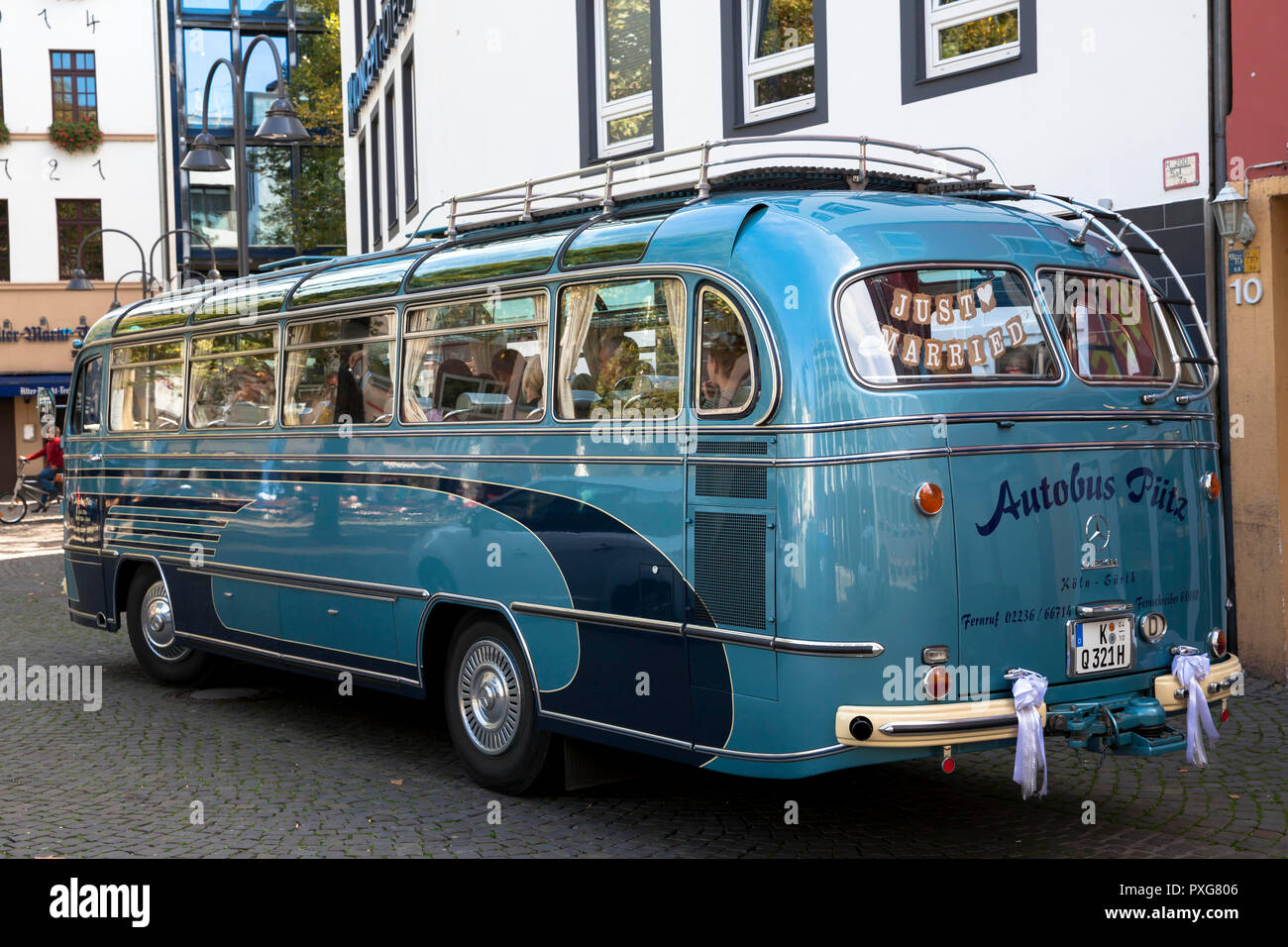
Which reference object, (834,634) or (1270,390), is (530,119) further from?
(834,634)

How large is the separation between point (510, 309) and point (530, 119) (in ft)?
33.2

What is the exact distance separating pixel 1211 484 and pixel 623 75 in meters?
10.3

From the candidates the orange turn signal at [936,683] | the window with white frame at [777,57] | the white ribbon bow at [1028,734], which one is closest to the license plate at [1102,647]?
the white ribbon bow at [1028,734]

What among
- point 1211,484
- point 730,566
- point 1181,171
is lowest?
point 730,566

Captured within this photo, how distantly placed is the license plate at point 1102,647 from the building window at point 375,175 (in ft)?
68.8

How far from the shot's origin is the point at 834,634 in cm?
546

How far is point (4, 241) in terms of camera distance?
3838 cm

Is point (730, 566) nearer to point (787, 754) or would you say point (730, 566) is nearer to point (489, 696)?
point (787, 754)

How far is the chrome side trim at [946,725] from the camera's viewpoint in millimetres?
5406

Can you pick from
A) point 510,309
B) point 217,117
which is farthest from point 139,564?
point 217,117

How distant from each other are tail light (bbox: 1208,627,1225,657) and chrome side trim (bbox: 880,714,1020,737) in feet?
Answer: 4.54

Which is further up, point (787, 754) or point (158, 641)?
point (787, 754)

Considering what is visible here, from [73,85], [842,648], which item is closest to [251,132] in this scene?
[73,85]

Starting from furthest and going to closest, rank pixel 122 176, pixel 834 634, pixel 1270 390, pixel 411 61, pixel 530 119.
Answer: pixel 122 176 → pixel 411 61 → pixel 530 119 → pixel 1270 390 → pixel 834 634
